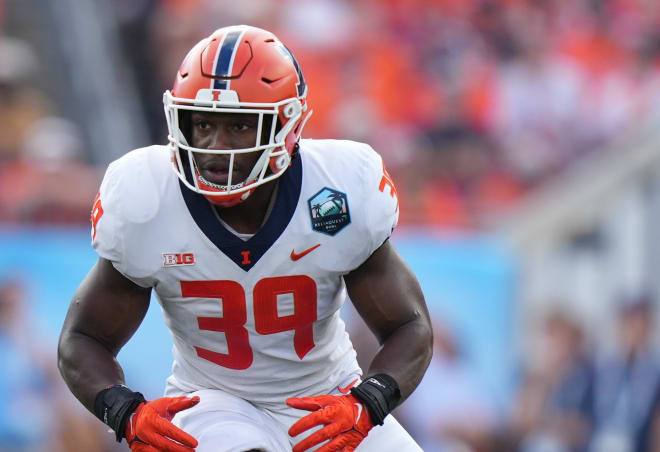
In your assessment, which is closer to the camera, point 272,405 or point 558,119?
point 272,405

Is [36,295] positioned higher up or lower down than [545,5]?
A: lower down

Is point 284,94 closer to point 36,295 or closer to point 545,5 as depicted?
point 36,295

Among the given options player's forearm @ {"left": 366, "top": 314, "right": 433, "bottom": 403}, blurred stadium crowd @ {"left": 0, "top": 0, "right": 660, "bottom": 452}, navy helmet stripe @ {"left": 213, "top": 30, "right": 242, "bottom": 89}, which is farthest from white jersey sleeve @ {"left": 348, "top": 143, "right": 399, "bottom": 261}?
blurred stadium crowd @ {"left": 0, "top": 0, "right": 660, "bottom": 452}

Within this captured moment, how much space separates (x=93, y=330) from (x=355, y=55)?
18.4ft

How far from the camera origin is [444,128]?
26.8ft

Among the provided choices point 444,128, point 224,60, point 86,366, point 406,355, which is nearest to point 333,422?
point 406,355

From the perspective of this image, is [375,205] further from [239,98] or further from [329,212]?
[239,98]

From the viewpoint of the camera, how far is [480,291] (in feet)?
21.2

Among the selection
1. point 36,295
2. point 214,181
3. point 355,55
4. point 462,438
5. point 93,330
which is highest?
point 214,181

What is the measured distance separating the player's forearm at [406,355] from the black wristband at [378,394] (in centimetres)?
3

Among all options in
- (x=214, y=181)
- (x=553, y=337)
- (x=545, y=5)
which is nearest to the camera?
(x=214, y=181)

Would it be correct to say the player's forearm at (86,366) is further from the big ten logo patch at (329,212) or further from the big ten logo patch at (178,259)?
the big ten logo patch at (329,212)

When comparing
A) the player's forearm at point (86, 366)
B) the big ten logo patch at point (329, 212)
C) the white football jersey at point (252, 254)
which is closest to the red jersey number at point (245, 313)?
the white football jersey at point (252, 254)

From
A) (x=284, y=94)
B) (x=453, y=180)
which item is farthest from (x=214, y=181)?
(x=453, y=180)
